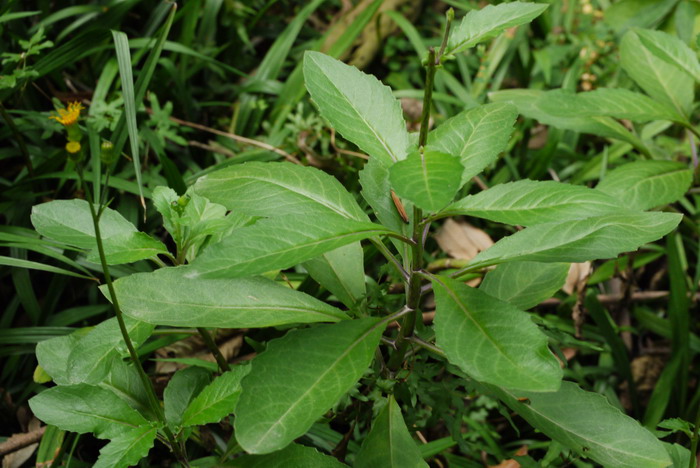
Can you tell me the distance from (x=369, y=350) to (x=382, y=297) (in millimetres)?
355

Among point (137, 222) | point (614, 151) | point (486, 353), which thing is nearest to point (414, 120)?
point (614, 151)

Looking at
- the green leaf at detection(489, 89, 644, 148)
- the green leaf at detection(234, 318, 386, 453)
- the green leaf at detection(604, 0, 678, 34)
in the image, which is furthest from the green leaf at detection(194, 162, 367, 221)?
the green leaf at detection(604, 0, 678, 34)

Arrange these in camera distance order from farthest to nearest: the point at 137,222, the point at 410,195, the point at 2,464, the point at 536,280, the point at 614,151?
the point at 614,151 → the point at 137,222 → the point at 2,464 → the point at 536,280 → the point at 410,195

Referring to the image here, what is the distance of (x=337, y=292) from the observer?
148 centimetres

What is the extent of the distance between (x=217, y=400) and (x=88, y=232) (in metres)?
0.47

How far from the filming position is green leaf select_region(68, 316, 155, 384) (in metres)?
1.25

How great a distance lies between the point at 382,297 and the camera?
5.09ft

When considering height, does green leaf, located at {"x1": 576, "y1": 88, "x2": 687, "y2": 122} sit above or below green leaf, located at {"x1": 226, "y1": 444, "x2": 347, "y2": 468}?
above

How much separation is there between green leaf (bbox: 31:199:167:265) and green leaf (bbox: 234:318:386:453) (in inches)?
15.0

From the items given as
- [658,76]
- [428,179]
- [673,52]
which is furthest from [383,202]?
[658,76]

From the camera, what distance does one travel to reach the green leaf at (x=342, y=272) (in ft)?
4.84

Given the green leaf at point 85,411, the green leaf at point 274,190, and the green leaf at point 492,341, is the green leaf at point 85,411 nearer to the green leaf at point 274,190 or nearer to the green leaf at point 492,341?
the green leaf at point 274,190

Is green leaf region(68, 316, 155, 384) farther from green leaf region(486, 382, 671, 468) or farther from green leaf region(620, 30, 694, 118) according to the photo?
green leaf region(620, 30, 694, 118)

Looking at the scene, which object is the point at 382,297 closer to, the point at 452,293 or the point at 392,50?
the point at 452,293
